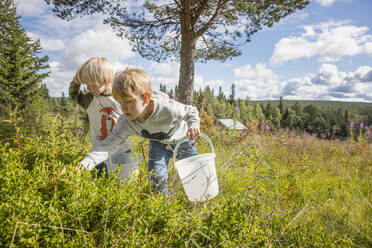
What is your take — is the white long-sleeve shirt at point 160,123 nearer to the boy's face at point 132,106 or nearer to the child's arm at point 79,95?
the boy's face at point 132,106

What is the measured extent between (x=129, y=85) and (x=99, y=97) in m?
0.70

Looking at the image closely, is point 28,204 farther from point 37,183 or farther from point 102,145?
point 102,145

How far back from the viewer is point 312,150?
171 inches

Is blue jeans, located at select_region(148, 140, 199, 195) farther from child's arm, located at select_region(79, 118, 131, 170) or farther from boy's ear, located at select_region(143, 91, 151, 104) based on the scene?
boy's ear, located at select_region(143, 91, 151, 104)

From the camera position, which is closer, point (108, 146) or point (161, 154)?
point (108, 146)

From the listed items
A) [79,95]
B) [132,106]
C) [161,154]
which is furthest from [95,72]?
[161,154]

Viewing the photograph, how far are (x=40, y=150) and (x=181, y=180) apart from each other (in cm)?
107

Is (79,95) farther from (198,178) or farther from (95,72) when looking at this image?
(198,178)

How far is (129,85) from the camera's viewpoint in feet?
5.44

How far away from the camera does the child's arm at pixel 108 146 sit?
4.73 feet

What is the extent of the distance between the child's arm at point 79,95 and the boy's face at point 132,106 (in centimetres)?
80

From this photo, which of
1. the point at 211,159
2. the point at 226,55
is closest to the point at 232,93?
the point at 226,55

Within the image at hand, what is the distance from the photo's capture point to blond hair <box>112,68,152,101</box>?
5.44ft

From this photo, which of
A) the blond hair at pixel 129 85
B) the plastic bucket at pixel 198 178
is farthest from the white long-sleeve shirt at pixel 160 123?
the plastic bucket at pixel 198 178
